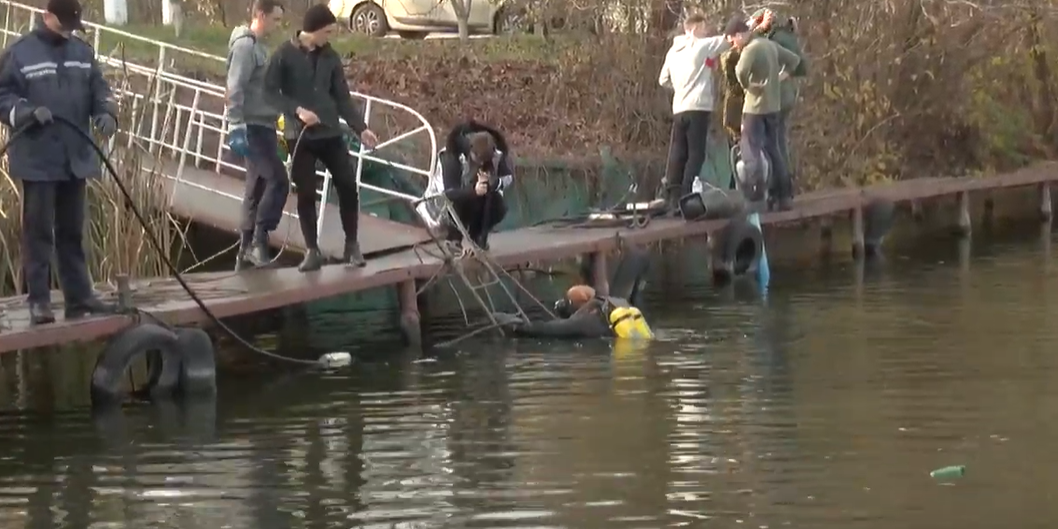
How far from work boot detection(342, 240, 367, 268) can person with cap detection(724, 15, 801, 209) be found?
13.2 feet

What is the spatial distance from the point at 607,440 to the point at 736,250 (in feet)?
24.2

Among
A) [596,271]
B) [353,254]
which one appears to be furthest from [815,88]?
[353,254]

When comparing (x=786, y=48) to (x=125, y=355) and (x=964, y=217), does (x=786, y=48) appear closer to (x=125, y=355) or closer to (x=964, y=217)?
(x=964, y=217)

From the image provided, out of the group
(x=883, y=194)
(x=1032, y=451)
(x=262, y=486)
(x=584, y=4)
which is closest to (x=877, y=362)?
(x=1032, y=451)

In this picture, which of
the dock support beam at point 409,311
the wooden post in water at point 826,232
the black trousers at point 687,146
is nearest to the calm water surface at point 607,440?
the dock support beam at point 409,311

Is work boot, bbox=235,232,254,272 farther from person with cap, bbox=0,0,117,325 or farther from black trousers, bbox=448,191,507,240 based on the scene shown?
person with cap, bbox=0,0,117,325

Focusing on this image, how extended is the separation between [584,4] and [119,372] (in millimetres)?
10527

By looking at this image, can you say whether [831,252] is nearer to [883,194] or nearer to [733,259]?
[883,194]

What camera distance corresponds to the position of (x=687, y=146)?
52.1 ft

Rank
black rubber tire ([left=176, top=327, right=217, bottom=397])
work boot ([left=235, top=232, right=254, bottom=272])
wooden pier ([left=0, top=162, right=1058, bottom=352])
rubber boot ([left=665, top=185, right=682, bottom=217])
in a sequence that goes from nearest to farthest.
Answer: wooden pier ([left=0, top=162, right=1058, bottom=352])
black rubber tire ([left=176, top=327, right=217, bottom=397])
work boot ([left=235, top=232, right=254, bottom=272])
rubber boot ([left=665, top=185, right=682, bottom=217])

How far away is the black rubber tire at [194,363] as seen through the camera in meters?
10.9

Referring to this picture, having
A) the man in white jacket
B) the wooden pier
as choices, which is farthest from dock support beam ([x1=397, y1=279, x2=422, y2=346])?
the man in white jacket

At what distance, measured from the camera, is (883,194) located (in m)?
19.1

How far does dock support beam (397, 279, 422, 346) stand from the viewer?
13.1 meters
